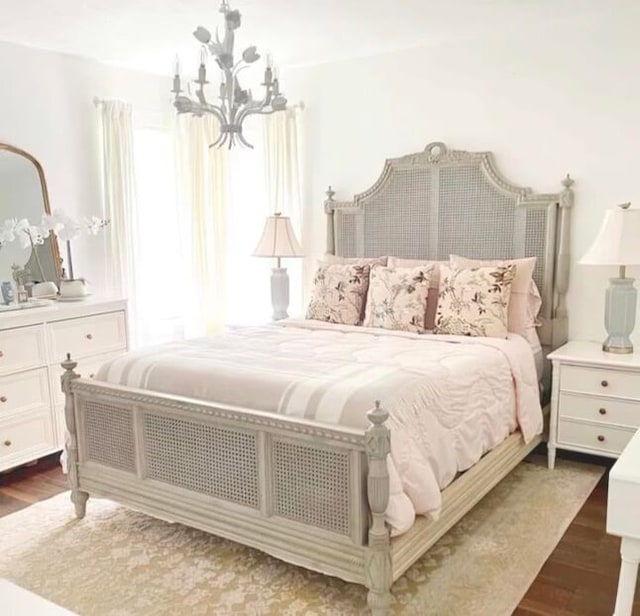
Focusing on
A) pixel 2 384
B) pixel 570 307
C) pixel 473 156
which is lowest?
pixel 2 384

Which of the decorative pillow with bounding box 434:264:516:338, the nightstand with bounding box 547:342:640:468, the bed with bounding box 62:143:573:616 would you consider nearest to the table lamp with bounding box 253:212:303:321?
the bed with bounding box 62:143:573:616

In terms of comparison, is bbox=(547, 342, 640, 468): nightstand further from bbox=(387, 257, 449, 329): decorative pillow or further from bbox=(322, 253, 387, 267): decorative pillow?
bbox=(322, 253, 387, 267): decorative pillow

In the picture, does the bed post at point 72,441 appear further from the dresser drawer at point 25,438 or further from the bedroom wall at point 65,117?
the bedroom wall at point 65,117

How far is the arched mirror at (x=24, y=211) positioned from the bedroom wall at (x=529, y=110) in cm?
215

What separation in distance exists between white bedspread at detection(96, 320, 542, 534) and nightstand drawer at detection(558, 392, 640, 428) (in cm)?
17

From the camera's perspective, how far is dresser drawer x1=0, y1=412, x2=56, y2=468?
3521 mm

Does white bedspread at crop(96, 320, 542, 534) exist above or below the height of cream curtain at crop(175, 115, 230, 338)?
below

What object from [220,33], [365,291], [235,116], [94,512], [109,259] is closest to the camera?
[235,116]

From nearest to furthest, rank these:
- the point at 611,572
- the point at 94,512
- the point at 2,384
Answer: the point at 611,572, the point at 94,512, the point at 2,384

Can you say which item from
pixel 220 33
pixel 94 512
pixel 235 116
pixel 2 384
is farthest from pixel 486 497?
pixel 220 33

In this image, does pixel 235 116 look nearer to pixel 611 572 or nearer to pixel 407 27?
pixel 407 27

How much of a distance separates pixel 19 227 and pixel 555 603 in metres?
3.57

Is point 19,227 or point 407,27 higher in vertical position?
point 407,27

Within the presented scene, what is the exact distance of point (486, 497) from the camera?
128 inches
